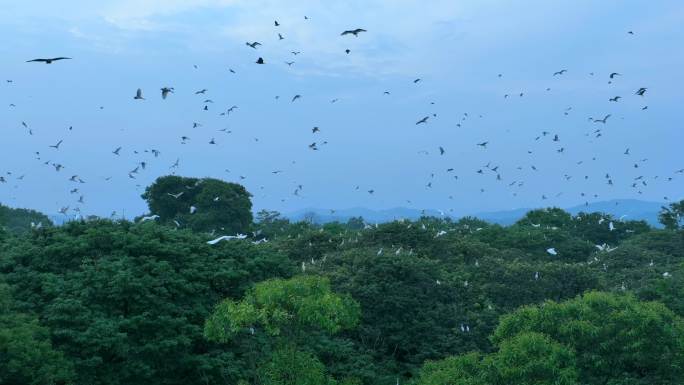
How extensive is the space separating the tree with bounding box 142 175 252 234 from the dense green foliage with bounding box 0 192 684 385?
27939mm

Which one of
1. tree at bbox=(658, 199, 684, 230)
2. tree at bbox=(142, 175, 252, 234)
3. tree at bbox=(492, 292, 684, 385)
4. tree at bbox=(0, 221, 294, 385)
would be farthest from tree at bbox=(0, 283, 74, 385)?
tree at bbox=(658, 199, 684, 230)

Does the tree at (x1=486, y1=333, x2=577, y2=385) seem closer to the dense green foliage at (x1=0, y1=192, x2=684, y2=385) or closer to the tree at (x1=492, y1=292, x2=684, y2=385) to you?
the dense green foliage at (x1=0, y1=192, x2=684, y2=385)

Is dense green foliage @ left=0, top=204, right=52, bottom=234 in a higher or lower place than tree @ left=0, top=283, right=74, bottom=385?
higher

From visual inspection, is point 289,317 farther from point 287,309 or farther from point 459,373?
point 459,373

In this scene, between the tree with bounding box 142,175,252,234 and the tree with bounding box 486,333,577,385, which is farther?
the tree with bounding box 142,175,252,234

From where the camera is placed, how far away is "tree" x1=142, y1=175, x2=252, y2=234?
192 feet

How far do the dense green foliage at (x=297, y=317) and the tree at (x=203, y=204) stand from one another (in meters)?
27.9

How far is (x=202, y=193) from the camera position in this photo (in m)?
59.7

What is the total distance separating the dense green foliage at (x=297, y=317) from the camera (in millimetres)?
17109

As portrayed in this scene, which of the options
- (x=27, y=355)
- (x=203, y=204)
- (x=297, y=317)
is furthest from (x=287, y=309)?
(x=203, y=204)

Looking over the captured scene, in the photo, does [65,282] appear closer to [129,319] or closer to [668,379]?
[129,319]

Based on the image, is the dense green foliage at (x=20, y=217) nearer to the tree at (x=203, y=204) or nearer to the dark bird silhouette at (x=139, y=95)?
the tree at (x=203, y=204)

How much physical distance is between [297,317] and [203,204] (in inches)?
1751

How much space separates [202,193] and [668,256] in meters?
35.0
